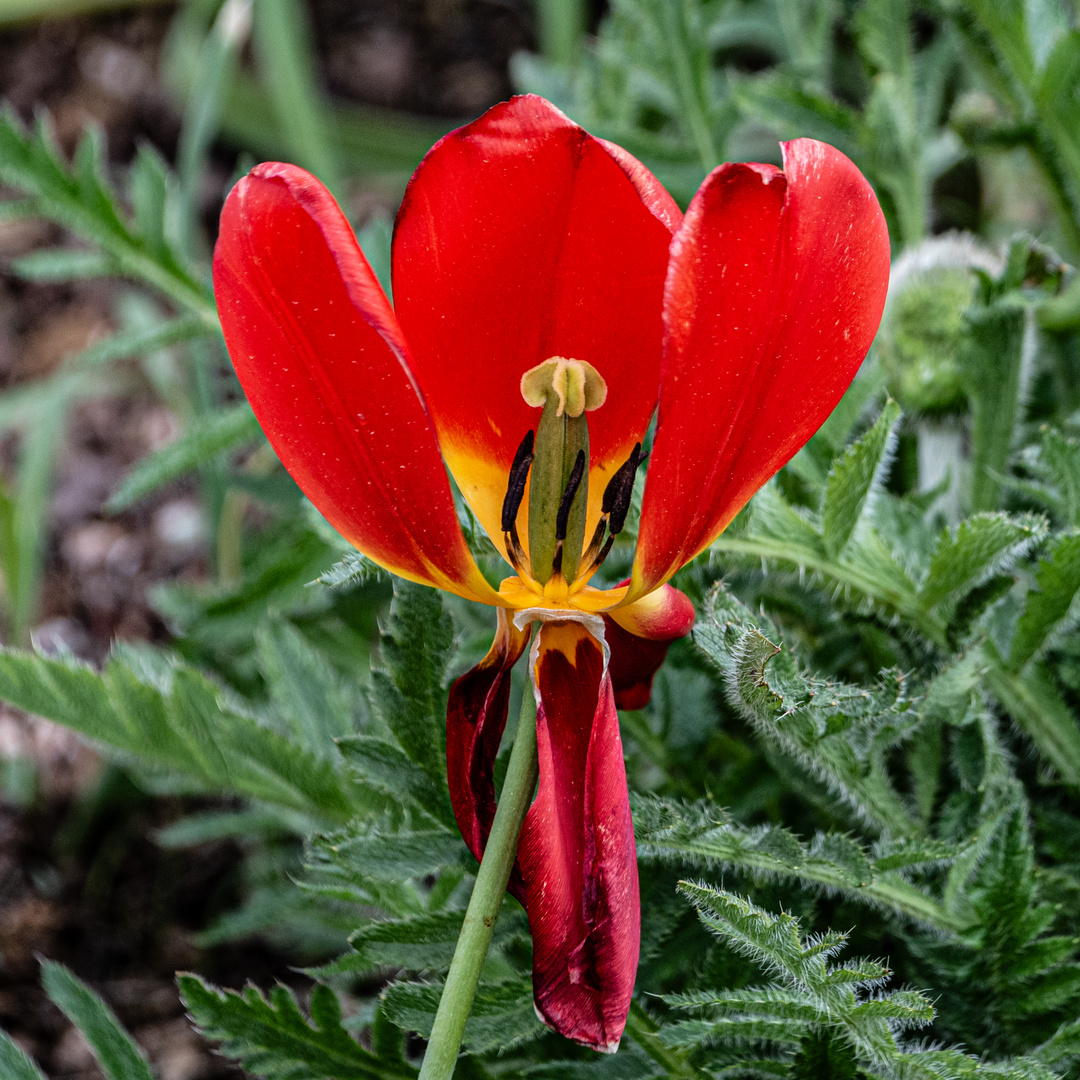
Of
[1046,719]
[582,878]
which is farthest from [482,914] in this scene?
[1046,719]

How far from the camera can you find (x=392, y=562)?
66 cm

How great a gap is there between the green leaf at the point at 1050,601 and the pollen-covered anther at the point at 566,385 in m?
0.38

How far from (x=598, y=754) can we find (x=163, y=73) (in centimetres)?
276

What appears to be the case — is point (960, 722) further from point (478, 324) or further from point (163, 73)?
point (163, 73)

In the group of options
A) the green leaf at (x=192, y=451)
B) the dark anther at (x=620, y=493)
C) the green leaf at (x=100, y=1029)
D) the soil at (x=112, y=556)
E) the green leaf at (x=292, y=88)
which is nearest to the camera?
the dark anther at (x=620, y=493)

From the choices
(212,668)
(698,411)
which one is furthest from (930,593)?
(212,668)

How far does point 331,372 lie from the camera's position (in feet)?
2.00

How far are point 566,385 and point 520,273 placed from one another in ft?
0.22

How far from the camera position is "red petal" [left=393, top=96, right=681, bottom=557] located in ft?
2.09

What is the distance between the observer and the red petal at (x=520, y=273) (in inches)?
25.0

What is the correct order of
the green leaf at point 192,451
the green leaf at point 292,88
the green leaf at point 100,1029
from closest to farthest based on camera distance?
the green leaf at point 100,1029
the green leaf at point 192,451
the green leaf at point 292,88

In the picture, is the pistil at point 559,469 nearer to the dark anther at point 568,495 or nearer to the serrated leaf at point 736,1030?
the dark anther at point 568,495

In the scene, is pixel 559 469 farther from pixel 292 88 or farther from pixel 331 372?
pixel 292 88

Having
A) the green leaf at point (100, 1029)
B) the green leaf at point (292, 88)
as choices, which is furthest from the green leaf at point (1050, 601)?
the green leaf at point (292, 88)
